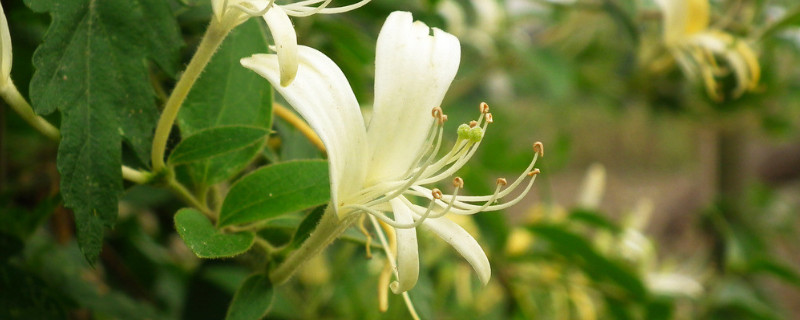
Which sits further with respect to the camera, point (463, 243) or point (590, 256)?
point (590, 256)

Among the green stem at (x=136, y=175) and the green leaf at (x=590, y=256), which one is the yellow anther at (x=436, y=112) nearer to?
the green stem at (x=136, y=175)

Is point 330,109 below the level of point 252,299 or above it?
above

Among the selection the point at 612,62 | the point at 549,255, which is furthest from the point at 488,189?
the point at 612,62

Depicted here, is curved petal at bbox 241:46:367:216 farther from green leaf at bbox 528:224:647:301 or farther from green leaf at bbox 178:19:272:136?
green leaf at bbox 528:224:647:301

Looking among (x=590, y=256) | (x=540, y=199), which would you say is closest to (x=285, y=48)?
(x=590, y=256)

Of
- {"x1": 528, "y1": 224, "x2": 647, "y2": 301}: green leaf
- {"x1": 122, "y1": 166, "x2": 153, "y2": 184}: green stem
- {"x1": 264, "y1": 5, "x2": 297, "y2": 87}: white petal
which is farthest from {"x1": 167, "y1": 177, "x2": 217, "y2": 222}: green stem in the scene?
{"x1": 528, "y1": 224, "x2": 647, "y2": 301}: green leaf

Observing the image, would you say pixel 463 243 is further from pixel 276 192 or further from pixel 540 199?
pixel 540 199
